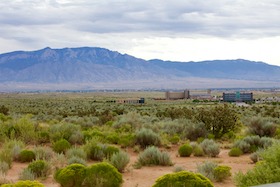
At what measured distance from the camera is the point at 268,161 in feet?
20.3

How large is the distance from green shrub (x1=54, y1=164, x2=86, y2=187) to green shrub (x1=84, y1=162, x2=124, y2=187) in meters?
0.17

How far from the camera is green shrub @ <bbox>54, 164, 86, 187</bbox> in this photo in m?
7.32

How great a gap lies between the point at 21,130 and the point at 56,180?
7.93 m

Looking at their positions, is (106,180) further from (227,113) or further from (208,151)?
(227,113)

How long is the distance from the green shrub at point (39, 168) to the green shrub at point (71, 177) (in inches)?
41.6

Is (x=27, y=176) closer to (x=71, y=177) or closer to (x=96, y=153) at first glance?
(x=71, y=177)

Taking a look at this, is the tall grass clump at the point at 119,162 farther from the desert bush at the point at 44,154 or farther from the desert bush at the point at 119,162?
the desert bush at the point at 44,154

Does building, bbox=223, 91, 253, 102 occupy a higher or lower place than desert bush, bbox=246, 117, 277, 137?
lower

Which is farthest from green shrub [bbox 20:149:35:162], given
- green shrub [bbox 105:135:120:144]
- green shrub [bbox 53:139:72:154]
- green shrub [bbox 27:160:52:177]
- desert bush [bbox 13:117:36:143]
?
green shrub [bbox 105:135:120:144]

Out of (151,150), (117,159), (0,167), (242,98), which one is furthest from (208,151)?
(242,98)

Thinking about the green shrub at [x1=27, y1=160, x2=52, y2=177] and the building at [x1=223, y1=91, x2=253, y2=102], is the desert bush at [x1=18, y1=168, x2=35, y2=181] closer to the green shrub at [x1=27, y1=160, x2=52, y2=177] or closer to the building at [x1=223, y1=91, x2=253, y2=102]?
the green shrub at [x1=27, y1=160, x2=52, y2=177]

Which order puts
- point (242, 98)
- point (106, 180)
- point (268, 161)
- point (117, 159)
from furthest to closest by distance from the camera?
point (242, 98), point (117, 159), point (106, 180), point (268, 161)

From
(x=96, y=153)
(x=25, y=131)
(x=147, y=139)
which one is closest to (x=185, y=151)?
(x=147, y=139)

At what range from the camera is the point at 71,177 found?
7340 mm
